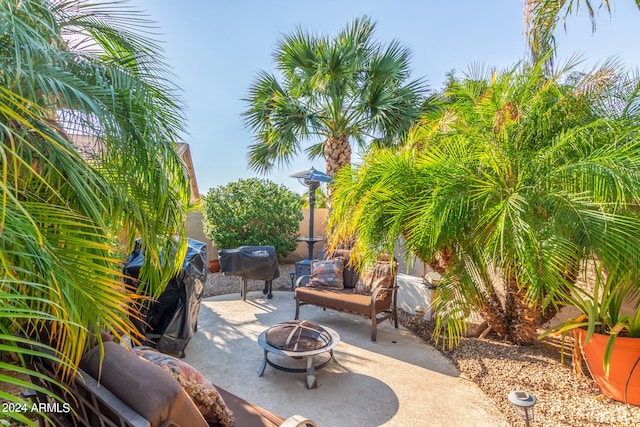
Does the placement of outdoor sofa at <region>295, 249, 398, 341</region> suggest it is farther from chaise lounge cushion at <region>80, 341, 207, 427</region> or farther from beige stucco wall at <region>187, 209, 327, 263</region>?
beige stucco wall at <region>187, 209, 327, 263</region>

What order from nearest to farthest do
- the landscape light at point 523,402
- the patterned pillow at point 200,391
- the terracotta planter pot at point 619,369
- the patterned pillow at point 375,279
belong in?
the patterned pillow at point 200,391
the landscape light at point 523,402
the terracotta planter pot at point 619,369
the patterned pillow at point 375,279

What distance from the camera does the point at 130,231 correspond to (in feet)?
8.40

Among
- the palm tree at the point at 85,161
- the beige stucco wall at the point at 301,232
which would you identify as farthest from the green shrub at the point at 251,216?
the palm tree at the point at 85,161

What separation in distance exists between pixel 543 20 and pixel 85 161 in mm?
4548

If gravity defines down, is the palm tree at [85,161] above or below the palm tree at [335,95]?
below

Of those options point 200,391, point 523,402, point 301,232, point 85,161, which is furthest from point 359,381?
point 301,232

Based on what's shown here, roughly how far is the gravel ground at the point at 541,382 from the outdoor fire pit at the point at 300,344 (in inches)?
63.7

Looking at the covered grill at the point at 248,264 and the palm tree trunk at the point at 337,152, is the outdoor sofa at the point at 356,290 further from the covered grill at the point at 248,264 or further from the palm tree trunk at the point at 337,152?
the palm tree trunk at the point at 337,152

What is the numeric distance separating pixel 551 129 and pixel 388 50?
4.18 metres

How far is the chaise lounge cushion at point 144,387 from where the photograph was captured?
1.32 meters

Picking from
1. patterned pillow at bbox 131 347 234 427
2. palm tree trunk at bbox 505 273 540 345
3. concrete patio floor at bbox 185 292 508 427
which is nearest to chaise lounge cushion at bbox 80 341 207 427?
patterned pillow at bbox 131 347 234 427

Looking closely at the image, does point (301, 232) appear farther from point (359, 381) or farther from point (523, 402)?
point (523, 402)

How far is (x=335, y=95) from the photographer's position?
268 inches

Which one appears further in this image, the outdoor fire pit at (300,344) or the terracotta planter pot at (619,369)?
the outdoor fire pit at (300,344)
